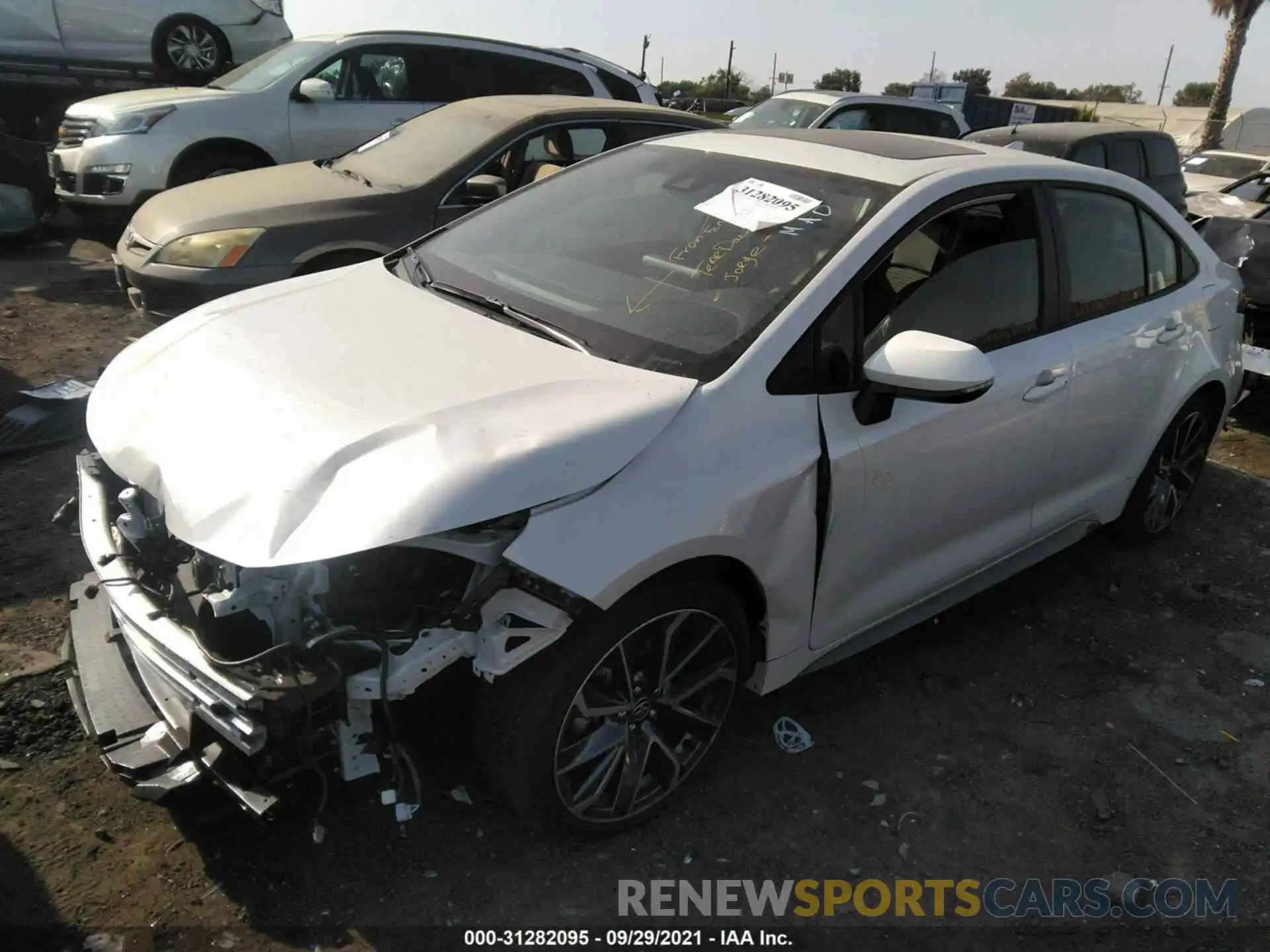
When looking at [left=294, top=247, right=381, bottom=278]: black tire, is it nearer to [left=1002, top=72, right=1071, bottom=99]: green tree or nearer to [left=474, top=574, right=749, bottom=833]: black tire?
[left=474, top=574, right=749, bottom=833]: black tire

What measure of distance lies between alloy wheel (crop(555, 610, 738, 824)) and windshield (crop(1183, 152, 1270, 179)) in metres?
16.3

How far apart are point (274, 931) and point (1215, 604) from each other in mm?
3867

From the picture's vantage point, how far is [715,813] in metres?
2.70

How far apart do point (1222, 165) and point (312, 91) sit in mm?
15056

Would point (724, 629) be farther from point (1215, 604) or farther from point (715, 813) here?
point (1215, 604)

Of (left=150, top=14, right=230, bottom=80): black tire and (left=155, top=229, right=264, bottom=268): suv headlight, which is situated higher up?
(left=150, top=14, right=230, bottom=80): black tire

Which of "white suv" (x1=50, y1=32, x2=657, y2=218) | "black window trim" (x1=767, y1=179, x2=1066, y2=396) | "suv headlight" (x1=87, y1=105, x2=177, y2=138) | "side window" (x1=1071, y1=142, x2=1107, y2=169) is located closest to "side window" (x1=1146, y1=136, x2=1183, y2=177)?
"side window" (x1=1071, y1=142, x2=1107, y2=169)

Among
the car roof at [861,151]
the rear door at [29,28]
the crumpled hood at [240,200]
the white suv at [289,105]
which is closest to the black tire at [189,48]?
the rear door at [29,28]

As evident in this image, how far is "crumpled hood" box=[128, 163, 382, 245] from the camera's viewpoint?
494 centimetres

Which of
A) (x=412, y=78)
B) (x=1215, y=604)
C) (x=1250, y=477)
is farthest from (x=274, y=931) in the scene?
(x=412, y=78)

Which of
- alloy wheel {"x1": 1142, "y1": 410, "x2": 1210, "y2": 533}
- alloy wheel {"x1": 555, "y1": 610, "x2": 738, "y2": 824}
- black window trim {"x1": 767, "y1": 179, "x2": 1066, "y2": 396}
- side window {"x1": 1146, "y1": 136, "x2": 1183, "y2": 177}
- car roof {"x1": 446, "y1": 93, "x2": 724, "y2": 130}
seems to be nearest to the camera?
alloy wheel {"x1": 555, "y1": 610, "x2": 738, "y2": 824}

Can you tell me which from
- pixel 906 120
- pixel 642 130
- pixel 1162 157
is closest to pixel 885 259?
pixel 642 130

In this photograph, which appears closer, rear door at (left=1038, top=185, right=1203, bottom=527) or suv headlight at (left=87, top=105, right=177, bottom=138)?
rear door at (left=1038, top=185, right=1203, bottom=527)

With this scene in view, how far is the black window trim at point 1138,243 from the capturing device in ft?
10.8
